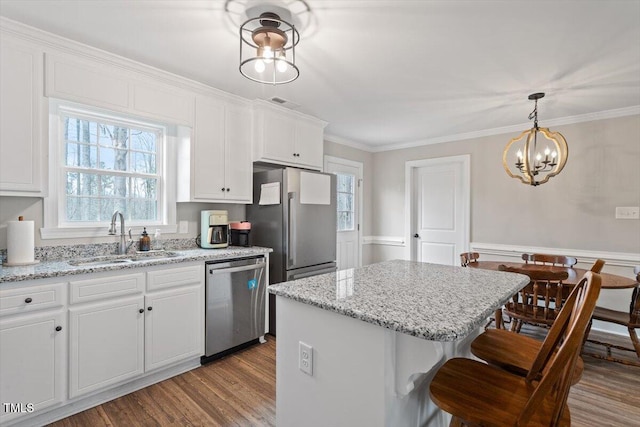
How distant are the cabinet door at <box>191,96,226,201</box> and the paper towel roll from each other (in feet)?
3.86

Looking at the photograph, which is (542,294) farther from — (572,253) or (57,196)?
(57,196)

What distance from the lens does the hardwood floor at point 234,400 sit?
Result: 1.99 metres

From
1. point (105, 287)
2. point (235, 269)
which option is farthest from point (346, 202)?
point (105, 287)

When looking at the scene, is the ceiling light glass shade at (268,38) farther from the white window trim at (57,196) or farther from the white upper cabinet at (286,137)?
the white window trim at (57,196)

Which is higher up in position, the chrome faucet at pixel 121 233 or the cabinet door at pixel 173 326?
the chrome faucet at pixel 121 233

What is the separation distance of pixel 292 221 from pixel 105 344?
178 cm

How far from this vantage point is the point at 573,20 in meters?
1.93

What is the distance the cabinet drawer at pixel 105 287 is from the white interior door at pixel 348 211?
2978 mm

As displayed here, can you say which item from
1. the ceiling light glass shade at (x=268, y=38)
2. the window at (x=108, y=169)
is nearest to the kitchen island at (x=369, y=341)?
the ceiling light glass shade at (x=268, y=38)

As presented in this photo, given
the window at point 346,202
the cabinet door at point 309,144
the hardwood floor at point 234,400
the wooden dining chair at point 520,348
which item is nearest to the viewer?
the wooden dining chair at point 520,348

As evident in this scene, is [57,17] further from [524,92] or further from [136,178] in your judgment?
[524,92]

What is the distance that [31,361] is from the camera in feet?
6.02

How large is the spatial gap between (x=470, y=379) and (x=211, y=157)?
272 centimetres

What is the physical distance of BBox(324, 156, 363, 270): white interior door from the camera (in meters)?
4.87
